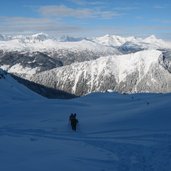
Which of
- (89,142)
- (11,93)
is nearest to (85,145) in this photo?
(89,142)

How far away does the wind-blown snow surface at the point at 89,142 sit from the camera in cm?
2052

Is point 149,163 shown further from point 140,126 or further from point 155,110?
point 155,110

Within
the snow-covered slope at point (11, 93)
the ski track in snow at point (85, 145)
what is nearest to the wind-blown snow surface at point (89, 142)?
the ski track in snow at point (85, 145)

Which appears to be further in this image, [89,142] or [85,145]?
[89,142]

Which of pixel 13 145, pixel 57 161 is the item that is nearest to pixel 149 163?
pixel 57 161

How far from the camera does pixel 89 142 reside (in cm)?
2666

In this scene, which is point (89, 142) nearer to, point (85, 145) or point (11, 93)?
point (85, 145)

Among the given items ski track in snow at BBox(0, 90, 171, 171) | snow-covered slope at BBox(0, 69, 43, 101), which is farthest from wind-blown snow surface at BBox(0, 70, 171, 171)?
snow-covered slope at BBox(0, 69, 43, 101)

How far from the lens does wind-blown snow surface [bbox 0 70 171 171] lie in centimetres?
2052

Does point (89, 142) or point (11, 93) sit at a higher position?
point (11, 93)

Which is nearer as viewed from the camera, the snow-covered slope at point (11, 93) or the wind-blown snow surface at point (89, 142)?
the wind-blown snow surface at point (89, 142)

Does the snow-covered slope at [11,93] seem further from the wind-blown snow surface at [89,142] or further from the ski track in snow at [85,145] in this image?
the ski track in snow at [85,145]

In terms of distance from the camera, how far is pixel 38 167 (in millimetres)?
19609

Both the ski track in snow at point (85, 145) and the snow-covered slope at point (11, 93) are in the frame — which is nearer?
the ski track in snow at point (85, 145)
